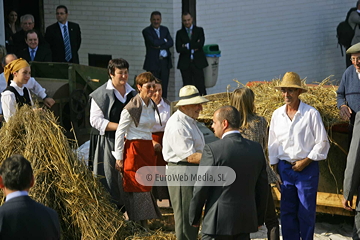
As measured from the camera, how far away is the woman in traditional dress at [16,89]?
6920 millimetres

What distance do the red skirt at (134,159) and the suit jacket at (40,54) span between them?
14.8 feet

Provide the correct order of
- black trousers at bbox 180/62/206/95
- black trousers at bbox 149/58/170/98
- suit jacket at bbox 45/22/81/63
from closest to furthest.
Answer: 1. suit jacket at bbox 45/22/81/63
2. black trousers at bbox 149/58/170/98
3. black trousers at bbox 180/62/206/95

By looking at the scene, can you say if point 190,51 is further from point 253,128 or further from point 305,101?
point 253,128

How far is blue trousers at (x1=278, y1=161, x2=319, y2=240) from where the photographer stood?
6.09 m

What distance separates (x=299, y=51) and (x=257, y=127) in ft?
33.8

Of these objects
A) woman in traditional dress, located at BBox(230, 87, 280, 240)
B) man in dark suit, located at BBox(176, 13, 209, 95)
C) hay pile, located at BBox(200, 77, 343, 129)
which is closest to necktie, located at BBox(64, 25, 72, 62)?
man in dark suit, located at BBox(176, 13, 209, 95)

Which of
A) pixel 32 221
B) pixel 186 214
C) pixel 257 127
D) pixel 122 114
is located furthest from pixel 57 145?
pixel 32 221

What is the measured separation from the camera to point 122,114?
6.40 m

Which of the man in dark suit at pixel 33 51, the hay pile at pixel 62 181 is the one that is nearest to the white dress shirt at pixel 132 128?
the hay pile at pixel 62 181

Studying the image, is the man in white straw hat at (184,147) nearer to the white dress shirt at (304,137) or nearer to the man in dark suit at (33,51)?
the white dress shirt at (304,137)

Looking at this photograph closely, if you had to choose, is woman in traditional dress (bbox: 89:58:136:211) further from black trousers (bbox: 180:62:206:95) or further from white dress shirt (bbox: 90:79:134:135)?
black trousers (bbox: 180:62:206:95)

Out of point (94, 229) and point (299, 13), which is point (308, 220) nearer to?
point (94, 229)

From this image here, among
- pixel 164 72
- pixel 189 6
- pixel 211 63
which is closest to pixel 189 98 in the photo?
pixel 164 72

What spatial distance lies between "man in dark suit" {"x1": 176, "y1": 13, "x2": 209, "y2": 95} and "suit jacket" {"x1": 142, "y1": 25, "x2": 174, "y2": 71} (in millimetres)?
258
